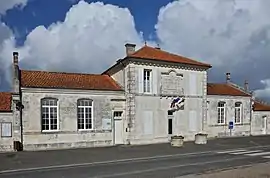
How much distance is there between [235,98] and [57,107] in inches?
803

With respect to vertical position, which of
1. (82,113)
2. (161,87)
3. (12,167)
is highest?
(161,87)

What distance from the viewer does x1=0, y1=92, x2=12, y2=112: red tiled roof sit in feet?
74.5

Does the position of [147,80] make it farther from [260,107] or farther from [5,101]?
[260,107]

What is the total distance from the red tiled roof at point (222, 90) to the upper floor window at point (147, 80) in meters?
8.93

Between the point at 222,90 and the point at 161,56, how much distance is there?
11.0 metres

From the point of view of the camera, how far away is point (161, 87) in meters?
27.6

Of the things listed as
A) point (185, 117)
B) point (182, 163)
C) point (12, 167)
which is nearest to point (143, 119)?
point (185, 117)

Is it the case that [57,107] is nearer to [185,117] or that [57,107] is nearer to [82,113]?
[82,113]

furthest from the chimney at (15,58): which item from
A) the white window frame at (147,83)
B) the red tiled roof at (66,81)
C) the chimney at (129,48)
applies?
the white window frame at (147,83)

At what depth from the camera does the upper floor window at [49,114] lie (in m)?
23.4

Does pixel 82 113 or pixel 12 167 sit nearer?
pixel 12 167

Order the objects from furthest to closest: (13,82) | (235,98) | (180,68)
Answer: (235,98) < (180,68) < (13,82)

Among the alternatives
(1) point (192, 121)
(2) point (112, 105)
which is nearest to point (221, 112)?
(1) point (192, 121)

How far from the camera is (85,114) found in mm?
25047
